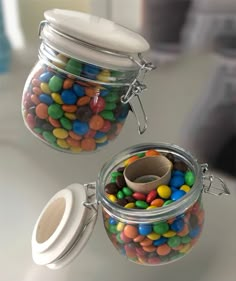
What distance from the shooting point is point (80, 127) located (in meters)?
0.53

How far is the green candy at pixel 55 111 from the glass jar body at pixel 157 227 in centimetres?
7

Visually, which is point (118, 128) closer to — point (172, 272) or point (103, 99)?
point (103, 99)

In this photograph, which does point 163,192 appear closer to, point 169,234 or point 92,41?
point 169,234

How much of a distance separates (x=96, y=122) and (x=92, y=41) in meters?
0.08

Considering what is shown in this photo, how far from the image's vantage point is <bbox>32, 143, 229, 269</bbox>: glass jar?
489 millimetres

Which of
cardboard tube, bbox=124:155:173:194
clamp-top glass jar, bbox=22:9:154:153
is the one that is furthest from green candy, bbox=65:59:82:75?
cardboard tube, bbox=124:155:173:194

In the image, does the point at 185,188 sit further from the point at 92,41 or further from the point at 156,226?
the point at 92,41

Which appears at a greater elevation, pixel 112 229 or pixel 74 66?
pixel 74 66

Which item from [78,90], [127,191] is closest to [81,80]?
[78,90]

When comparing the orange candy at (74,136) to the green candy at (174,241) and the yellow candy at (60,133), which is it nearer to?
the yellow candy at (60,133)

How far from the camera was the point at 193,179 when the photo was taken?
51 centimetres

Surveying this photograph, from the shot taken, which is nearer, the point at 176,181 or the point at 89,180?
the point at 176,181

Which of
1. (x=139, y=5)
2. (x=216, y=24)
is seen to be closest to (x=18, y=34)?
(x=139, y=5)

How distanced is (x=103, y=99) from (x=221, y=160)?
0.23m
